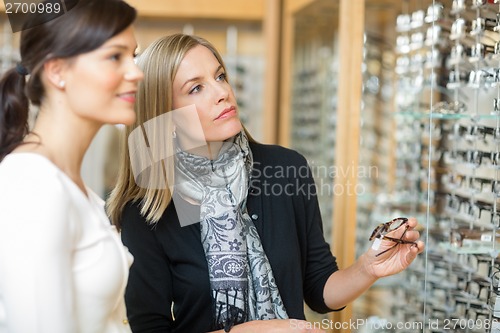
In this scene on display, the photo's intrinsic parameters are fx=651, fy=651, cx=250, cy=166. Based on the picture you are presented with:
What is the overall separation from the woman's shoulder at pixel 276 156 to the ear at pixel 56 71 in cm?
86

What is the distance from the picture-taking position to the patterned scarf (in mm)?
1676

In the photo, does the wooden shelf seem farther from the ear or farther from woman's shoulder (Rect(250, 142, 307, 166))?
the ear

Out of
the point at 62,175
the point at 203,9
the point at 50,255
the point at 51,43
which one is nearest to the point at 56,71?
the point at 51,43

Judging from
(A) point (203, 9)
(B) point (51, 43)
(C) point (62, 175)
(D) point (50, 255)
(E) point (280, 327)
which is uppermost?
(A) point (203, 9)

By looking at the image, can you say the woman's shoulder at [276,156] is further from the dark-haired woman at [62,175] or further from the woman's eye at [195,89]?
the dark-haired woman at [62,175]

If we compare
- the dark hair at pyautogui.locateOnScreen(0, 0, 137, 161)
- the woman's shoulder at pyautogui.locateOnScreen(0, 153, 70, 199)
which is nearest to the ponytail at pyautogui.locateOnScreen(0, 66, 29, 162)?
the dark hair at pyautogui.locateOnScreen(0, 0, 137, 161)

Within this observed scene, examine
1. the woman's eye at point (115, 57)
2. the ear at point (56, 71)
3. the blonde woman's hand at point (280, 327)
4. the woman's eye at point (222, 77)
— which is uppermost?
the woman's eye at point (222, 77)

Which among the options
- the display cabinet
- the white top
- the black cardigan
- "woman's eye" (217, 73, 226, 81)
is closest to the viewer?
the white top

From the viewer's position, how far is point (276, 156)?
6.26 ft

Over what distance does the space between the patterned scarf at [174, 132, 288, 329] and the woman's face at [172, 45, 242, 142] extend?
0.34 feet

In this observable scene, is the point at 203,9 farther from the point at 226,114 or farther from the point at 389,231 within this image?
the point at 389,231

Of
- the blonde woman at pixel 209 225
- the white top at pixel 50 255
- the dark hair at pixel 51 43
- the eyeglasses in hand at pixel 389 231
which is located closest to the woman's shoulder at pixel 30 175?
the white top at pixel 50 255

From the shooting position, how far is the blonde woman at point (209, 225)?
5.43 ft

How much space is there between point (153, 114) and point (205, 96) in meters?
0.15
